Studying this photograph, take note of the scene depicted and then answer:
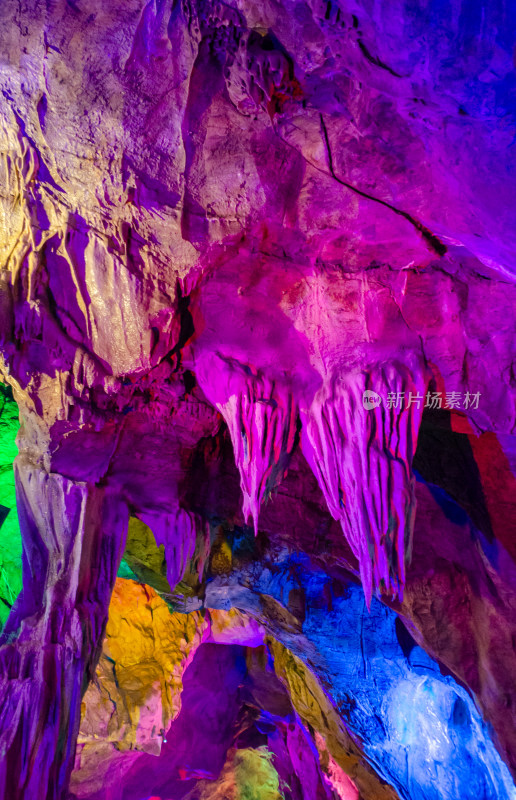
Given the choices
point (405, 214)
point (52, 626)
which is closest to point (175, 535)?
point (52, 626)

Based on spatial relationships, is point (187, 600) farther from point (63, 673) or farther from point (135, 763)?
point (135, 763)

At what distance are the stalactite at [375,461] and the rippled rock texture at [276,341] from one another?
12 mm

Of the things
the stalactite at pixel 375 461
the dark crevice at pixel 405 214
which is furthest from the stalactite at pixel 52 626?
the dark crevice at pixel 405 214

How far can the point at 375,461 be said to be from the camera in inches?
89.1

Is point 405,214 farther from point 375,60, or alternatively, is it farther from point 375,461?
point 375,461

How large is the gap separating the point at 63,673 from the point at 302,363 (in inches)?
72.1

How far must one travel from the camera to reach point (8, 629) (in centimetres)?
245

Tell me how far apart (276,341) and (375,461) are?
2.50 ft

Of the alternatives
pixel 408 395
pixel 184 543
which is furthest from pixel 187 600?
pixel 408 395

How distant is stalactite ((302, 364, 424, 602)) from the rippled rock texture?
0.5 inches

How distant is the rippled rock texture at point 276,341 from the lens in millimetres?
1539

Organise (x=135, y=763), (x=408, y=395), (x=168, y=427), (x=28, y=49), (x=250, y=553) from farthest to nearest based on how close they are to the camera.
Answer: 1. (x=135, y=763)
2. (x=250, y=553)
3. (x=168, y=427)
4. (x=408, y=395)
5. (x=28, y=49)

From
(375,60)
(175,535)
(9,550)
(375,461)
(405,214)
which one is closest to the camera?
(375,60)

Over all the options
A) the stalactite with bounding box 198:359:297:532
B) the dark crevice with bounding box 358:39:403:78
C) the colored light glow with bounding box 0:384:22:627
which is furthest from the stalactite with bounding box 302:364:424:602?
the colored light glow with bounding box 0:384:22:627
